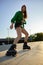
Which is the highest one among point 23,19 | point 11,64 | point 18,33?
point 23,19

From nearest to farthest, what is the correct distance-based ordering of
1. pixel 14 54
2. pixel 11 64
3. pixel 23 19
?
pixel 11 64 → pixel 14 54 → pixel 23 19

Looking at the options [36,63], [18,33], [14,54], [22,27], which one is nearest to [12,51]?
[14,54]

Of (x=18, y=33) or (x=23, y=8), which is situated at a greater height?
(x=23, y=8)

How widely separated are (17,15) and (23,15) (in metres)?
0.29

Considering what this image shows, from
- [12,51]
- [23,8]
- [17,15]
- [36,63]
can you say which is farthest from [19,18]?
[36,63]

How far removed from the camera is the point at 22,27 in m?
6.41

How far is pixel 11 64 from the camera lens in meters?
4.04

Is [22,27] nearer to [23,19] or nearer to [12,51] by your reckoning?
[23,19]

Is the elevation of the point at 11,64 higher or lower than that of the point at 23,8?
lower

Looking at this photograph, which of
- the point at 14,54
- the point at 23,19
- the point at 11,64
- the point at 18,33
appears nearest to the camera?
the point at 11,64

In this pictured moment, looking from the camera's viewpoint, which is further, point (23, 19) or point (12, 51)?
point (23, 19)

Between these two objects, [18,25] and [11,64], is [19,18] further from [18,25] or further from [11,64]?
[11,64]

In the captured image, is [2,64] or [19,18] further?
[19,18]

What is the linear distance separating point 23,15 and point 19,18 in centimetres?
30
